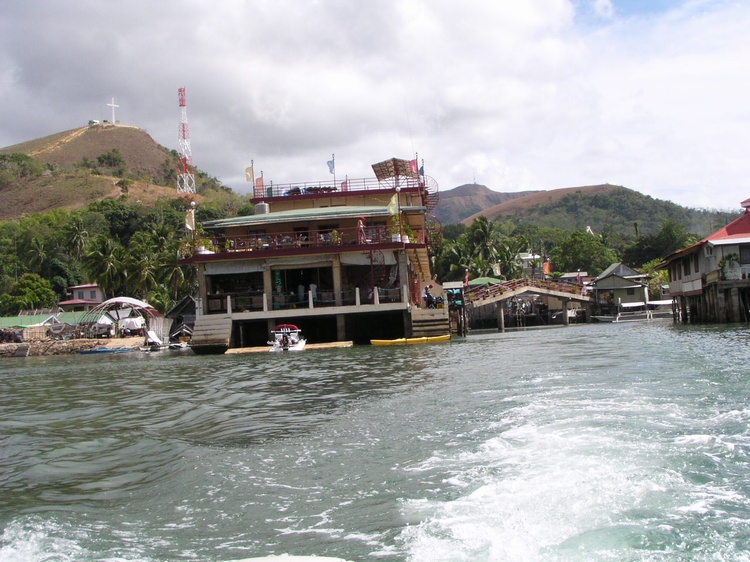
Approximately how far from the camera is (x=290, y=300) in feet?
112

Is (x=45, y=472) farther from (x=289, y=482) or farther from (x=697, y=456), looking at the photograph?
(x=697, y=456)

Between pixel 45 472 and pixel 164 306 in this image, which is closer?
pixel 45 472

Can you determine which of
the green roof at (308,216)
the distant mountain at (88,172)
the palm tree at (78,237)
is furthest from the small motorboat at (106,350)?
the distant mountain at (88,172)

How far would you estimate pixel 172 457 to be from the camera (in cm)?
855

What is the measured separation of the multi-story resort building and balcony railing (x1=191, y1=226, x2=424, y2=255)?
0.17 feet

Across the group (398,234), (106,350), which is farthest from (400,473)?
(106,350)

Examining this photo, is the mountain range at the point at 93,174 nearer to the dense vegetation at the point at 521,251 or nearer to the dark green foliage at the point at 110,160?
the dark green foliage at the point at 110,160

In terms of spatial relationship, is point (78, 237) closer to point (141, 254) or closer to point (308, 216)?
point (141, 254)

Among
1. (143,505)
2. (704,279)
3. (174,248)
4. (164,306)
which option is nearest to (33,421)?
(143,505)

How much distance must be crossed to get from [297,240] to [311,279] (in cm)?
387

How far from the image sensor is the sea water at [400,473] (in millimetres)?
5301

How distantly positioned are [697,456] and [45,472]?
7292 millimetres

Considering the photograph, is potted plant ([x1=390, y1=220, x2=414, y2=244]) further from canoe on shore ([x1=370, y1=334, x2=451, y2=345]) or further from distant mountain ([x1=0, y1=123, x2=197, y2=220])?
distant mountain ([x1=0, y1=123, x2=197, y2=220])

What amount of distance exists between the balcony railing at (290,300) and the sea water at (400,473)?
17825 millimetres
